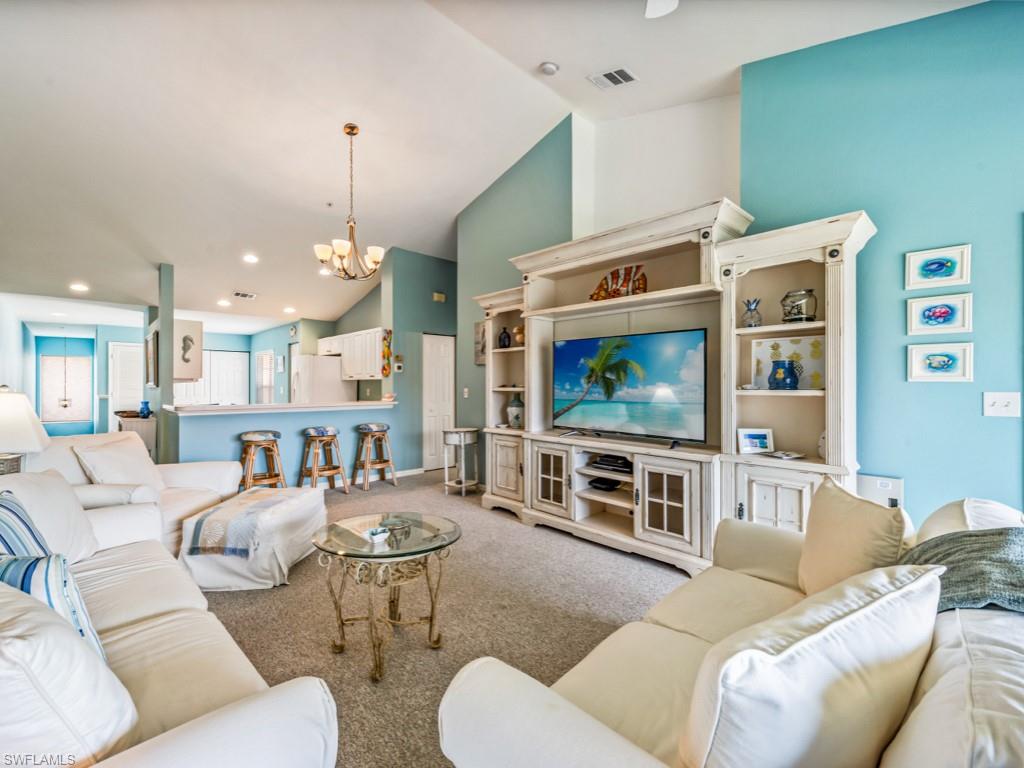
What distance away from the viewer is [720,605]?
1.52 m

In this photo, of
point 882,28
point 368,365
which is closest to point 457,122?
point 882,28

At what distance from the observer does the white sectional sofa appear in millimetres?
2385

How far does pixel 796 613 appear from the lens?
2.49 ft

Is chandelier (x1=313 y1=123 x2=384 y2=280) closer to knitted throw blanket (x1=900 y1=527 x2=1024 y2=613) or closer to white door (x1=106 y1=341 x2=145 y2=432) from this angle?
knitted throw blanket (x1=900 y1=527 x2=1024 y2=613)

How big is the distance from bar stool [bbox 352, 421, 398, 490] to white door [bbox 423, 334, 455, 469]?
68 cm

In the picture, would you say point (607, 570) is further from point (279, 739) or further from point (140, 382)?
point (140, 382)

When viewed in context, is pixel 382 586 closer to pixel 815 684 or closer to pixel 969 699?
pixel 815 684

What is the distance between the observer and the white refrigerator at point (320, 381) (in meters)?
6.78

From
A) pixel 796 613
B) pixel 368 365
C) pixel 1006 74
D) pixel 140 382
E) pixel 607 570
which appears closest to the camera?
pixel 796 613

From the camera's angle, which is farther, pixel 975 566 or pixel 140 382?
pixel 140 382

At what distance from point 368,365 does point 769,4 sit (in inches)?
213

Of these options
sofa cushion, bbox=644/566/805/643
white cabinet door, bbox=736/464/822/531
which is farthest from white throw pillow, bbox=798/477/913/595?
white cabinet door, bbox=736/464/822/531

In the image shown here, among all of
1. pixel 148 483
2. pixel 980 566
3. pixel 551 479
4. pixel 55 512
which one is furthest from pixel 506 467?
pixel 980 566

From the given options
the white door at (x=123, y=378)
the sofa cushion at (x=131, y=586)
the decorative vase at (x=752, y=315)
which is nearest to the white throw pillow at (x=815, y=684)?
the sofa cushion at (x=131, y=586)
